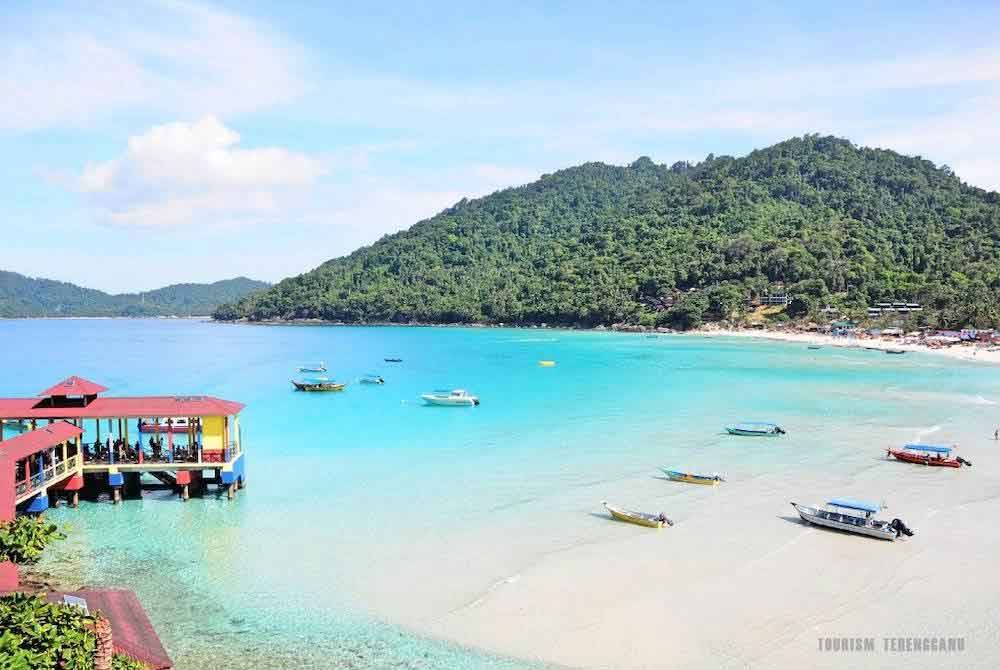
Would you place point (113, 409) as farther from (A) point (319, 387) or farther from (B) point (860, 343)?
(B) point (860, 343)

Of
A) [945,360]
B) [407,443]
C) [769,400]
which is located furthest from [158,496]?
[945,360]

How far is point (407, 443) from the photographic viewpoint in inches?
1633

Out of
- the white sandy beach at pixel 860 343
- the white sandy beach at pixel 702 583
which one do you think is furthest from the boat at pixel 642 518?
the white sandy beach at pixel 860 343

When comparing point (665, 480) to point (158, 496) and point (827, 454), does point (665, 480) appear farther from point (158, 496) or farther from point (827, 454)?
point (158, 496)

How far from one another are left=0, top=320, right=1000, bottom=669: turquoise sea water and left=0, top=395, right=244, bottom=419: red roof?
3374mm

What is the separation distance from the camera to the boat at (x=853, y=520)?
77.3ft

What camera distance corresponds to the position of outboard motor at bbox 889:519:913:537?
23.7 metres

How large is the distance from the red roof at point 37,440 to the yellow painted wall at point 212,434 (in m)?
4.25

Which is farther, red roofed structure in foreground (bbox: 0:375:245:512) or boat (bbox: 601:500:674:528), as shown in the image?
red roofed structure in foreground (bbox: 0:375:245:512)

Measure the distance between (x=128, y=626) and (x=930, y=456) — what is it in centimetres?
3293

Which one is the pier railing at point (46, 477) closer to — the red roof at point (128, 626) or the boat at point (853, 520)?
the red roof at point (128, 626)

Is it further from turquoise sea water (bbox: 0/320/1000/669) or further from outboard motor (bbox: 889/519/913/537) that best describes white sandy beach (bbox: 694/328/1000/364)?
outboard motor (bbox: 889/519/913/537)

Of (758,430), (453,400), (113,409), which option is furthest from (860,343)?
(113,409)

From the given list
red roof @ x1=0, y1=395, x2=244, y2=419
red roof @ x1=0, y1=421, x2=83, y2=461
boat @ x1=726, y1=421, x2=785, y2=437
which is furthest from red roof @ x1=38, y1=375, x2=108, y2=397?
boat @ x1=726, y1=421, x2=785, y2=437
